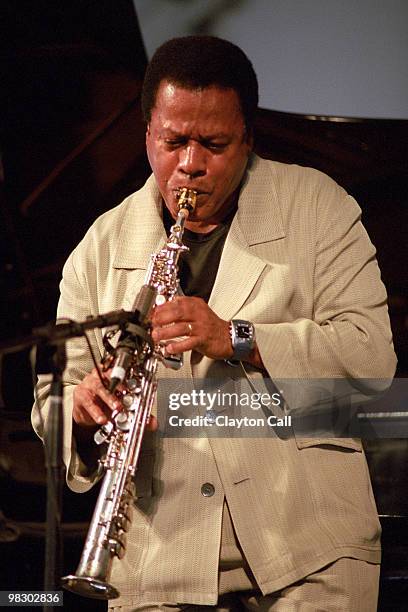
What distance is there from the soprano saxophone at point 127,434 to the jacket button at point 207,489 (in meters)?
0.14

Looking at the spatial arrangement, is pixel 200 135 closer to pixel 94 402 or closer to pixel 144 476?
pixel 94 402

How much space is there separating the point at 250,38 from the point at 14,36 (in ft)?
2.54

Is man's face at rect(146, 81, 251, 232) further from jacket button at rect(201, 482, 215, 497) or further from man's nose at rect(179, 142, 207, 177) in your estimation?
jacket button at rect(201, 482, 215, 497)

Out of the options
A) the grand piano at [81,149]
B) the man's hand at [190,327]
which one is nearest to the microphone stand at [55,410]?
the man's hand at [190,327]

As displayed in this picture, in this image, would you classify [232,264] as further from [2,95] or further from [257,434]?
[2,95]

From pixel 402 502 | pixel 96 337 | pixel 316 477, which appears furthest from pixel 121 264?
pixel 402 502

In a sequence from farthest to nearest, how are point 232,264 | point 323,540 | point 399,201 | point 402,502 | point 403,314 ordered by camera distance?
point 399,201 → point 403,314 → point 402,502 → point 232,264 → point 323,540

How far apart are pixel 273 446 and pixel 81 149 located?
179 centimetres

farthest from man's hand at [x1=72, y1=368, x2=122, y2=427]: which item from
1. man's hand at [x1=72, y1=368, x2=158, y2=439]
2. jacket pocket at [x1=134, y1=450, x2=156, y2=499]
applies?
jacket pocket at [x1=134, y1=450, x2=156, y2=499]

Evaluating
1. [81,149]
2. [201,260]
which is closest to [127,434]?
[201,260]

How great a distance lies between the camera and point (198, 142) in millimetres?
2146

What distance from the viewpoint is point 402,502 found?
2.51 metres

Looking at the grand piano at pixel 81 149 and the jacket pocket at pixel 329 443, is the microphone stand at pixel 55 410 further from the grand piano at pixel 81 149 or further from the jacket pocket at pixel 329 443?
the grand piano at pixel 81 149

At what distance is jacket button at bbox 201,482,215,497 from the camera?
2.03 meters
